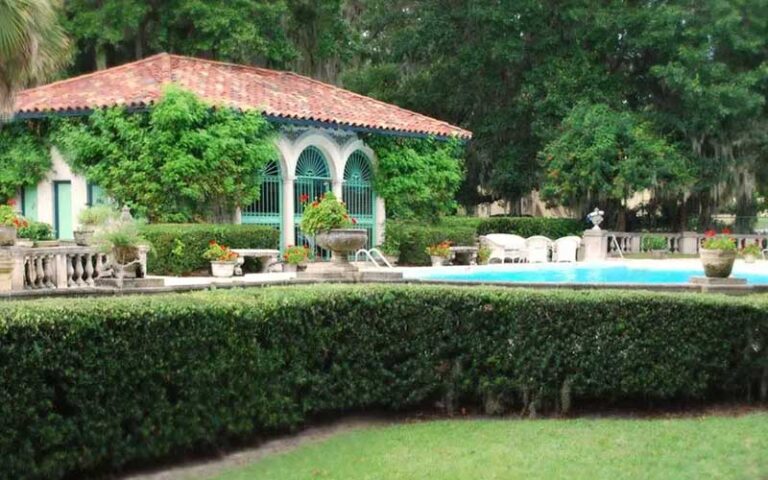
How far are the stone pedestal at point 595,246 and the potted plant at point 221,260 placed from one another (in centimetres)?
1396

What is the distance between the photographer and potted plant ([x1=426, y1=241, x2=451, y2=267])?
969 inches

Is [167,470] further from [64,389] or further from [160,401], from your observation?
[64,389]

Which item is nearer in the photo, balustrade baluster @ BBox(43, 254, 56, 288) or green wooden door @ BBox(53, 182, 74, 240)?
balustrade baluster @ BBox(43, 254, 56, 288)

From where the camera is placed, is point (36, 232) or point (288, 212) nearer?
point (36, 232)

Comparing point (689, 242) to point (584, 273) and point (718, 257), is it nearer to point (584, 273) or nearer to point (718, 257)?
point (584, 273)

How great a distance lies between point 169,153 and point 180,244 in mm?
2464

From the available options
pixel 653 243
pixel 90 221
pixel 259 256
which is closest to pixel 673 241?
pixel 653 243

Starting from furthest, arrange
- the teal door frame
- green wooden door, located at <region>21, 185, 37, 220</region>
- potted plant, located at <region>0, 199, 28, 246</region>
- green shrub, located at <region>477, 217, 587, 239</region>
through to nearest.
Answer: green shrub, located at <region>477, 217, 587, 239</region>
green wooden door, located at <region>21, 185, 37, 220</region>
the teal door frame
potted plant, located at <region>0, 199, 28, 246</region>

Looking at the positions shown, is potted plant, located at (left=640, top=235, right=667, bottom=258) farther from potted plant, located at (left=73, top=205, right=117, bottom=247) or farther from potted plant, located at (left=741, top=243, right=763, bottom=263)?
potted plant, located at (left=73, top=205, right=117, bottom=247)

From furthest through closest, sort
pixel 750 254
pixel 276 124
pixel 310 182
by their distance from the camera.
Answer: pixel 750 254
pixel 310 182
pixel 276 124

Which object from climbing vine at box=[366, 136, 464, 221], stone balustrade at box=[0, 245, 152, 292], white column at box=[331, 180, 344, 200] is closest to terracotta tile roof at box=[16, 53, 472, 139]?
climbing vine at box=[366, 136, 464, 221]

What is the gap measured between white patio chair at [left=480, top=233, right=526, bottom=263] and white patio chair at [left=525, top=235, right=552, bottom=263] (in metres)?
0.22

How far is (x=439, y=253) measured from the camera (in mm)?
24641

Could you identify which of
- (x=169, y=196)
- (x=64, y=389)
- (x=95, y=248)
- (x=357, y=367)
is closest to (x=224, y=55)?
(x=169, y=196)
